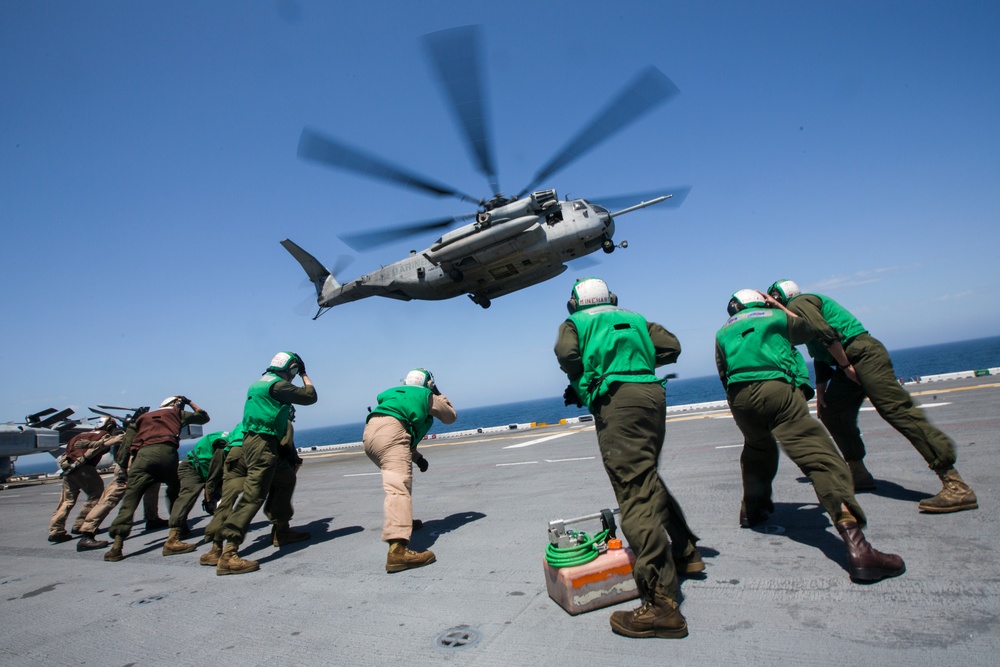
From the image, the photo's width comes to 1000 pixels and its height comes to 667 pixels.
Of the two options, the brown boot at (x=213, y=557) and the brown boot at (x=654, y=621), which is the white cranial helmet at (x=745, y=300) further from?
the brown boot at (x=213, y=557)

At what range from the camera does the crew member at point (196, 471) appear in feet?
18.4

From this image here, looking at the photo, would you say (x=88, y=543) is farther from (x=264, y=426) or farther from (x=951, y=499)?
(x=951, y=499)

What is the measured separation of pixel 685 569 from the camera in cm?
286

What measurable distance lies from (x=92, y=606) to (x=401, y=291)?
1253cm

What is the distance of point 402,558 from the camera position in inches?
145

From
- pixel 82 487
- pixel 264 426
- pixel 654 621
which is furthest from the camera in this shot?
pixel 82 487

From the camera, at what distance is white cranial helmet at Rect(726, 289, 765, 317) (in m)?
3.39

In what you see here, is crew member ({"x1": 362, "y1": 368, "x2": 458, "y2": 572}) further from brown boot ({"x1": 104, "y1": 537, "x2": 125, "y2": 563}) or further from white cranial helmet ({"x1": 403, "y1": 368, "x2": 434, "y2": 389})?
brown boot ({"x1": 104, "y1": 537, "x2": 125, "y2": 563})

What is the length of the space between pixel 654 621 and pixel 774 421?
153cm

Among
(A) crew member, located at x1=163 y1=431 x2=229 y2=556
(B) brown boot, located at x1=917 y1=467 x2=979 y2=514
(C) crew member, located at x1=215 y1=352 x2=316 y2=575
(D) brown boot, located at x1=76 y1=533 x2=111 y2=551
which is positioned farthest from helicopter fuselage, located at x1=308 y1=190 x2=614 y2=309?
(B) brown boot, located at x1=917 y1=467 x2=979 y2=514

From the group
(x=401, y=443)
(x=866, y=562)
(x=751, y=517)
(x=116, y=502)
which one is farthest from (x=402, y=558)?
(x=116, y=502)

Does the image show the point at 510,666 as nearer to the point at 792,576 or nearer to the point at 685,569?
the point at 685,569

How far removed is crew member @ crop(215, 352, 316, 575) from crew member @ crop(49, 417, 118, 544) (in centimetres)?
407

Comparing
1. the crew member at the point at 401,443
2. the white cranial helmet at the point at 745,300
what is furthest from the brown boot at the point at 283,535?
the white cranial helmet at the point at 745,300
